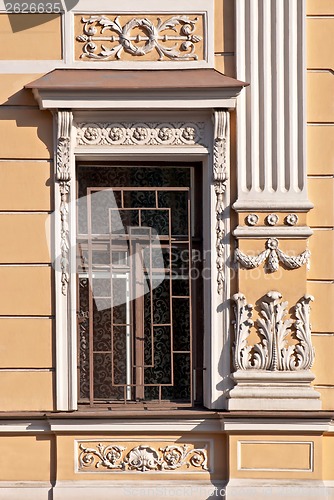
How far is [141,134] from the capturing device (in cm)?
959

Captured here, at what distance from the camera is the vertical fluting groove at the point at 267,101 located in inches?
378

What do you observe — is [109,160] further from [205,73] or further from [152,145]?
[205,73]

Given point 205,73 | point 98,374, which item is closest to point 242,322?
point 98,374

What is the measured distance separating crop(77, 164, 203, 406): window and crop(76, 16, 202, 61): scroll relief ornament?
33.0 inches

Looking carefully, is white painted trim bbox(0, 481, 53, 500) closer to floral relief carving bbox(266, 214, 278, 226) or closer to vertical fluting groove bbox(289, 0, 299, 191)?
floral relief carving bbox(266, 214, 278, 226)

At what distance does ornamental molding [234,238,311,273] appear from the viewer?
31.1 feet

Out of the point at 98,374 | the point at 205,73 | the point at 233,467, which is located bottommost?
the point at 233,467

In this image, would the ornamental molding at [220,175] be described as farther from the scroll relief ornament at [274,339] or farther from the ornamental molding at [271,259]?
the scroll relief ornament at [274,339]

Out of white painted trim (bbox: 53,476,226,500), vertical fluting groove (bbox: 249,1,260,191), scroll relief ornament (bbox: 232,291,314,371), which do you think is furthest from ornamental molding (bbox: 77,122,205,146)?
white painted trim (bbox: 53,476,226,500)

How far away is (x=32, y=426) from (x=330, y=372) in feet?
7.14

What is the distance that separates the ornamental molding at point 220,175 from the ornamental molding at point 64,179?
3.45 feet

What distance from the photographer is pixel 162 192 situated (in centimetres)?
976

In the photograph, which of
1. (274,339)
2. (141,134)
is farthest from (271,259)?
(141,134)

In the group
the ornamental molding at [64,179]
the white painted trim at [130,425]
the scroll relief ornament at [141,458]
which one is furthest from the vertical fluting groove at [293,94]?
the scroll relief ornament at [141,458]
